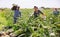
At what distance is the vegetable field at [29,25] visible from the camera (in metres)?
1.76

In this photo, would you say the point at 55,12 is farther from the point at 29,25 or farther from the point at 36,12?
the point at 29,25

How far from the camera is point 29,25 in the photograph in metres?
1.78

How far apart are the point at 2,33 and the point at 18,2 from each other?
0.43 metres

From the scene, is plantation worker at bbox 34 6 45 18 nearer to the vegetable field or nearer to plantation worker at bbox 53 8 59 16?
the vegetable field

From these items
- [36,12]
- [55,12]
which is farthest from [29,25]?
[55,12]

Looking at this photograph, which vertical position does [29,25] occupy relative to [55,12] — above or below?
below

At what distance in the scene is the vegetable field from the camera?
176 centimetres

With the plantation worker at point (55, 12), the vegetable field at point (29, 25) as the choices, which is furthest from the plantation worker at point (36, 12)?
the plantation worker at point (55, 12)

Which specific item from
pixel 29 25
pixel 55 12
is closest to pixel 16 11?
pixel 29 25

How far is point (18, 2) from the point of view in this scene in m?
1.88

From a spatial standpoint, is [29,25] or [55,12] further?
[55,12]

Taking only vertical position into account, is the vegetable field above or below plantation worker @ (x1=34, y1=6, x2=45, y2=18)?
below

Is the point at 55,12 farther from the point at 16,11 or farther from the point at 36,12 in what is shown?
the point at 16,11

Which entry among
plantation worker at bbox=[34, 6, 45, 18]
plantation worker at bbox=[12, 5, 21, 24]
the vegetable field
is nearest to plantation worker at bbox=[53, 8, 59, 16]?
the vegetable field
